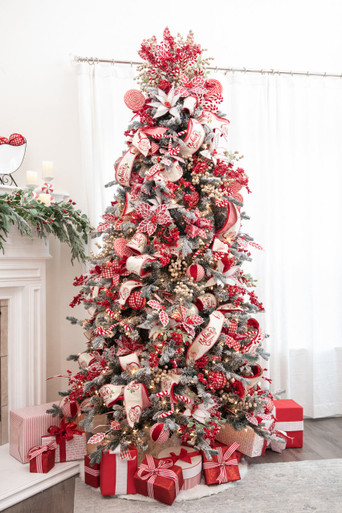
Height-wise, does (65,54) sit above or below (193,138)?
above

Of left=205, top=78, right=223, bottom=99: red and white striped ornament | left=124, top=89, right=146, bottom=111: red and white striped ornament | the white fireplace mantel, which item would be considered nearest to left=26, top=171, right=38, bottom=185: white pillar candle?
the white fireplace mantel

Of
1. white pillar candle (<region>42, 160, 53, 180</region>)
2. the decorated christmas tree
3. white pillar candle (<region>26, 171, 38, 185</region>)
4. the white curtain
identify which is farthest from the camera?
the white curtain

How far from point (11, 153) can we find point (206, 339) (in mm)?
1590

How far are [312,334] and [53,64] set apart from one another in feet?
8.18

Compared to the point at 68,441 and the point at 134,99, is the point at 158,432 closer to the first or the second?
the point at 68,441

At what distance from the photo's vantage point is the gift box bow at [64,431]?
2.17 meters

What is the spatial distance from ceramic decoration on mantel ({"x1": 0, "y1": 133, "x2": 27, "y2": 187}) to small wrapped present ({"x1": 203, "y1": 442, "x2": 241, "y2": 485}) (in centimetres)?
181

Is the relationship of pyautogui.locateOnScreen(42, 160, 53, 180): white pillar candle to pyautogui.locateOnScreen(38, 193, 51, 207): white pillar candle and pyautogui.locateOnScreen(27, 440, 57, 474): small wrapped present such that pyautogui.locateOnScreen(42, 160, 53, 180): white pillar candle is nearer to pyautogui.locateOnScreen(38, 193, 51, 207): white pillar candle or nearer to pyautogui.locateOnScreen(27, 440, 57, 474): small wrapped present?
pyautogui.locateOnScreen(38, 193, 51, 207): white pillar candle

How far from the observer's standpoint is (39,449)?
6.95ft

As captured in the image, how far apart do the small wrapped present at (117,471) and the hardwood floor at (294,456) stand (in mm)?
173

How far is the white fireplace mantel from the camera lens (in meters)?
2.45

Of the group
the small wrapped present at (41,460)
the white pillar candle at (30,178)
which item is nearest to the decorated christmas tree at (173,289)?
the small wrapped present at (41,460)

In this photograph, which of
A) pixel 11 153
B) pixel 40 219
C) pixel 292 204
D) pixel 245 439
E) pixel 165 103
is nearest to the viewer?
pixel 165 103

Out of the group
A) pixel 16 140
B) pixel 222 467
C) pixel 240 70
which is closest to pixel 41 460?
pixel 222 467
